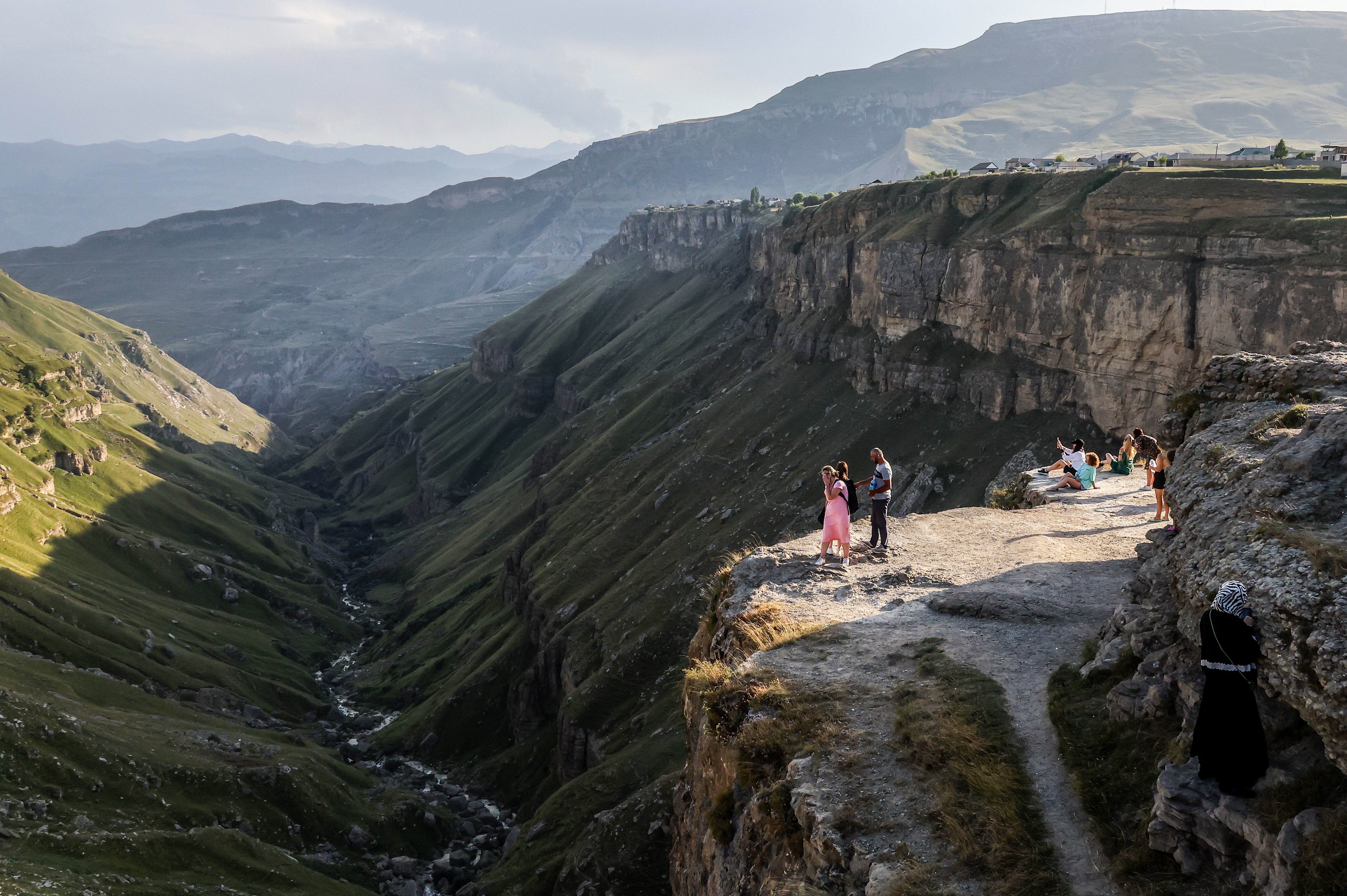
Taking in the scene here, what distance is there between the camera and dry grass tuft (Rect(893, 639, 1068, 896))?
53.5 feet

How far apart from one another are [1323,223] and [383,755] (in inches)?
4772

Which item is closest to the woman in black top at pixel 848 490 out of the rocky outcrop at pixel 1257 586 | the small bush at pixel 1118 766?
the rocky outcrop at pixel 1257 586

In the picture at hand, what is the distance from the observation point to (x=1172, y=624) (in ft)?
66.3

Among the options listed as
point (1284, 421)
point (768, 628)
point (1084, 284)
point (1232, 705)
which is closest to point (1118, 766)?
point (1232, 705)

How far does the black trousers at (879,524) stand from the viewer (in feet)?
108

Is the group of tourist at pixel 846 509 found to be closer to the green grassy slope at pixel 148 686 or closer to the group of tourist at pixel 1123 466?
the group of tourist at pixel 1123 466

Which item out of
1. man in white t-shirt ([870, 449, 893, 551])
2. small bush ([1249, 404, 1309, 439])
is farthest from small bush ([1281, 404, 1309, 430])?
man in white t-shirt ([870, 449, 893, 551])

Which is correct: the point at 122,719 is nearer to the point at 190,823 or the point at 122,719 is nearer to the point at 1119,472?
the point at 190,823

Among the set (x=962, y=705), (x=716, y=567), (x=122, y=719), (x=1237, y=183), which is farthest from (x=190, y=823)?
(x=1237, y=183)

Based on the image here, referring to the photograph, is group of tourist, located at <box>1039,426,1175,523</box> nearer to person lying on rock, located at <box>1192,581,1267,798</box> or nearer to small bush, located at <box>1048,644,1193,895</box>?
small bush, located at <box>1048,644,1193,895</box>

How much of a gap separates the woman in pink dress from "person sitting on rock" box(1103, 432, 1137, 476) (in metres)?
25.0

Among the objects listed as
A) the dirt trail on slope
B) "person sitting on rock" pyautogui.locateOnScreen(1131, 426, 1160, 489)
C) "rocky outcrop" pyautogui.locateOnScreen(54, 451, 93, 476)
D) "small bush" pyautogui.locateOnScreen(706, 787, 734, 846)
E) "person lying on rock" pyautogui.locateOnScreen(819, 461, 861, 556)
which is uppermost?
"person lying on rock" pyautogui.locateOnScreen(819, 461, 861, 556)

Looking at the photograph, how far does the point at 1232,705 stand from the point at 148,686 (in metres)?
124

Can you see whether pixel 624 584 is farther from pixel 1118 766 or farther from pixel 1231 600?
pixel 1231 600
